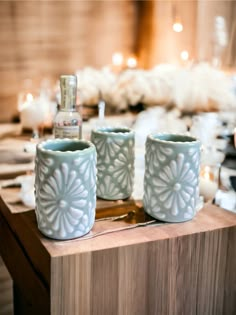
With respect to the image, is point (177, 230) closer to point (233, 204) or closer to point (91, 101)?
point (233, 204)

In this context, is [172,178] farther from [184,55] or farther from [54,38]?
[54,38]

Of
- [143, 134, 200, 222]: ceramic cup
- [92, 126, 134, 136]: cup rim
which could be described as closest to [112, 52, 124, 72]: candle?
[92, 126, 134, 136]: cup rim

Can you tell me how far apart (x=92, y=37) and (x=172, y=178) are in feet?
6.32

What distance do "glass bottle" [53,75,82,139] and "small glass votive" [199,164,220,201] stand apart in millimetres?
343

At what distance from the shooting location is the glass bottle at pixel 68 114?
38.9 inches

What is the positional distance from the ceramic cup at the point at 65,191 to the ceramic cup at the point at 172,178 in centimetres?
13

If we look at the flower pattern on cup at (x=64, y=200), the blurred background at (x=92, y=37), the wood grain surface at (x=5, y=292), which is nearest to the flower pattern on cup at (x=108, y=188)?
the flower pattern on cup at (x=64, y=200)

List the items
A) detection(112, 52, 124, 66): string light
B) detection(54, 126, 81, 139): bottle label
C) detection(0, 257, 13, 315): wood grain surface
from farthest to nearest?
1. detection(112, 52, 124, 66): string light
2. detection(0, 257, 13, 315): wood grain surface
3. detection(54, 126, 81, 139): bottle label

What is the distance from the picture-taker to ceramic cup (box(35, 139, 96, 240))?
0.74 m

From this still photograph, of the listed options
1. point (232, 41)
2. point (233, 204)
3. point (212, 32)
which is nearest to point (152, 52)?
point (212, 32)

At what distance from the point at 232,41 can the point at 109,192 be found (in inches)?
48.6

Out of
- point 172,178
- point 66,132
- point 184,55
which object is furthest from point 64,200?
point 184,55

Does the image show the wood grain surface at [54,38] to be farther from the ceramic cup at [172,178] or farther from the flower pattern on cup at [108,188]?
the ceramic cup at [172,178]

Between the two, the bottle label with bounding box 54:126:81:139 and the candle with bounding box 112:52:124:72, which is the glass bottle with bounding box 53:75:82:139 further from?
the candle with bounding box 112:52:124:72
